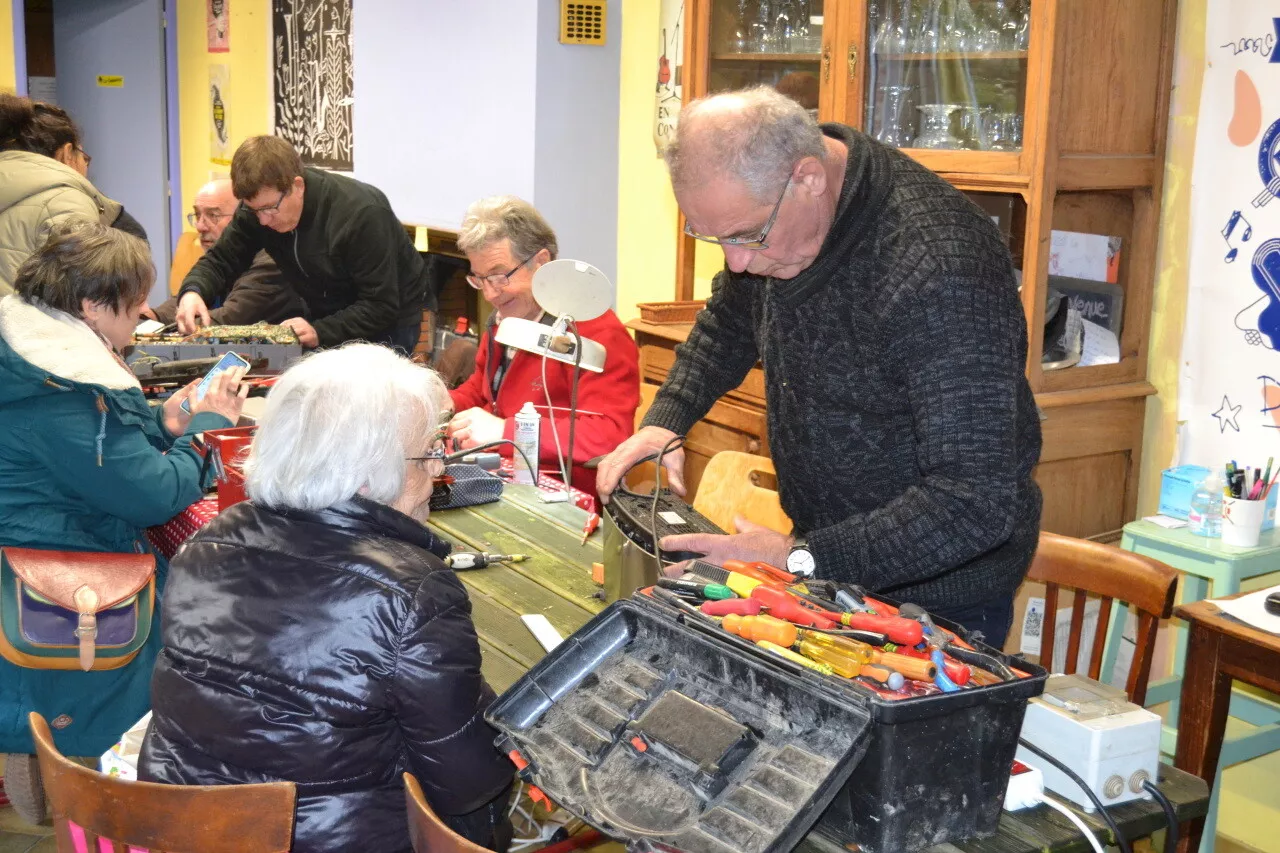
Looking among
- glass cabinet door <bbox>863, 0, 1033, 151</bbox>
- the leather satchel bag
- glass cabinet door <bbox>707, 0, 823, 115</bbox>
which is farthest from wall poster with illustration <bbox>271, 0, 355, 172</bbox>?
the leather satchel bag

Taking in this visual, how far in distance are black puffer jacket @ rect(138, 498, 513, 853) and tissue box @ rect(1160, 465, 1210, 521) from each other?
2.08 meters

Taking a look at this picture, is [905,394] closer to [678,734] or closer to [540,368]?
[678,734]

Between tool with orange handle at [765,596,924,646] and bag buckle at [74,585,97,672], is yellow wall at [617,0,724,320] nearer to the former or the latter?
bag buckle at [74,585,97,672]

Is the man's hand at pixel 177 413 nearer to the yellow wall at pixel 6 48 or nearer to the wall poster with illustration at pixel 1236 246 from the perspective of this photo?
the wall poster with illustration at pixel 1236 246

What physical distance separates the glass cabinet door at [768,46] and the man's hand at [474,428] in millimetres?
1356

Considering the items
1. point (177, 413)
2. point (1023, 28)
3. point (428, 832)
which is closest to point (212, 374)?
point (177, 413)

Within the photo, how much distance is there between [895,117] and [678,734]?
2.57 metres

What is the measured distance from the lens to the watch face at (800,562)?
178 cm

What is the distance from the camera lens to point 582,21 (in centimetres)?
480

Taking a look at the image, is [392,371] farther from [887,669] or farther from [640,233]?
[640,233]

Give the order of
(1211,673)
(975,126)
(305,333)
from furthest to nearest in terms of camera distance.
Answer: (305,333)
(975,126)
(1211,673)

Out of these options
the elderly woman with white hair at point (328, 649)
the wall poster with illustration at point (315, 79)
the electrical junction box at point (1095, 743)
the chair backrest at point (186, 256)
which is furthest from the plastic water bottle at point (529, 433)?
the chair backrest at point (186, 256)

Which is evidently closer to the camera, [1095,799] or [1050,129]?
[1095,799]

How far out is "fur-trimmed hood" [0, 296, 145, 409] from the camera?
2541 millimetres
